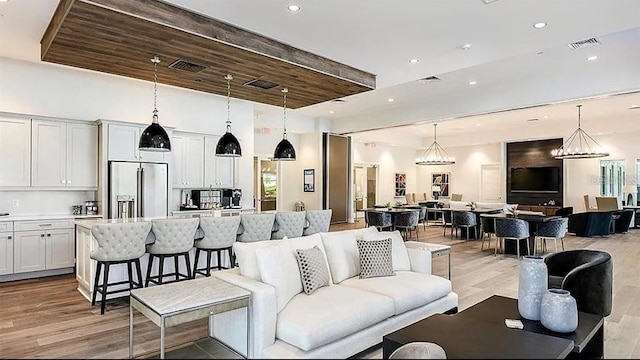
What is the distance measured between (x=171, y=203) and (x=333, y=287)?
190 inches

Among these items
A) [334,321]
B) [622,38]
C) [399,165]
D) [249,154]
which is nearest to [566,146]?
[399,165]

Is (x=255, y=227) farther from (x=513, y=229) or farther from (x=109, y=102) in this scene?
(x=513, y=229)

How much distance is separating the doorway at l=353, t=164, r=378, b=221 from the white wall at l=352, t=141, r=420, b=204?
0.18 metres

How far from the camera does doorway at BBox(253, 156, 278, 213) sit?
40.3 ft

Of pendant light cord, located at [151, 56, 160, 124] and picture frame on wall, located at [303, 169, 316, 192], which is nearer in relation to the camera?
pendant light cord, located at [151, 56, 160, 124]

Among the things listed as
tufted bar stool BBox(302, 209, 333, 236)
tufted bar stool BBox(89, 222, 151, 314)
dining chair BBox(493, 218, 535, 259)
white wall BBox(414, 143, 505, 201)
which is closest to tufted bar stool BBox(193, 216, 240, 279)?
tufted bar stool BBox(89, 222, 151, 314)

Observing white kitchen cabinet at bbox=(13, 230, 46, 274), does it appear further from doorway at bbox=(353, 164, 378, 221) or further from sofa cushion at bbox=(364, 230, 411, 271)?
doorway at bbox=(353, 164, 378, 221)

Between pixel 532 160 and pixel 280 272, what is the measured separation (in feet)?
44.7

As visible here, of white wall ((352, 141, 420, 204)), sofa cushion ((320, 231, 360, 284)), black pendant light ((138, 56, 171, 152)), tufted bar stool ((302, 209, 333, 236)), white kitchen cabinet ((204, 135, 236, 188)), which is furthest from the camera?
white wall ((352, 141, 420, 204))

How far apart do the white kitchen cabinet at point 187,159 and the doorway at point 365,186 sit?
7614 mm

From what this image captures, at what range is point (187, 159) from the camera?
25.3 ft

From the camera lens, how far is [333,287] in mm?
3551

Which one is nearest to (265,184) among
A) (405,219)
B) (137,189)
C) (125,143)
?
(405,219)

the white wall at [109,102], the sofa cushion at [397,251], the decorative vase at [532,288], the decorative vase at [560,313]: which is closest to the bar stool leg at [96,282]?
the white wall at [109,102]
